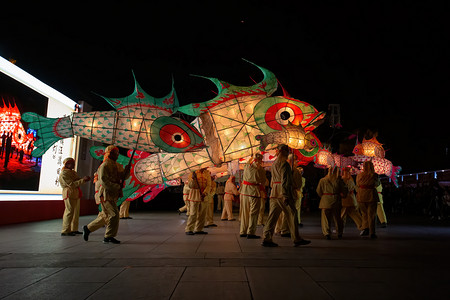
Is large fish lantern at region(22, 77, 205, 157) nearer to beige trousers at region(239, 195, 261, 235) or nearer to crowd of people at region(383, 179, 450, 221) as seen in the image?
beige trousers at region(239, 195, 261, 235)

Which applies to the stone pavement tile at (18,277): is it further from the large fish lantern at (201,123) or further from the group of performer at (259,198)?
the large fish lantern at (201,123)

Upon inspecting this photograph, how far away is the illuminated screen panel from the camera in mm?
8469

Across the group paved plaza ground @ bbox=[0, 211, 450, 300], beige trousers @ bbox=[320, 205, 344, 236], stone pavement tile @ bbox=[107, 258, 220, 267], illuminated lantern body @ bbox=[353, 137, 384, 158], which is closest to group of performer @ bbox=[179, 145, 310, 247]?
paved plaza ground @ bbox=[0, 211, 450, 300]

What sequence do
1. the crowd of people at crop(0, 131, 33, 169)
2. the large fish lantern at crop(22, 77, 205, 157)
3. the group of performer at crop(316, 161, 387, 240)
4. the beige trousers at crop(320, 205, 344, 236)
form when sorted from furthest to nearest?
the crowd of people at crop(0, 131, 33, 169), the large fish lantern at crop(22, 77, 205, 157), the group of performer at crop(316, 161, 387, 240), the beige trousers at crop(320, 205, 344, 236)

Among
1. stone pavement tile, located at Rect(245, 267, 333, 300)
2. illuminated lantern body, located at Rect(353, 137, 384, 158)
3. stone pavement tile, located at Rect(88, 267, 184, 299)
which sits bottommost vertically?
stone pavement tile, located at Rect(88, 267, 184, 299)

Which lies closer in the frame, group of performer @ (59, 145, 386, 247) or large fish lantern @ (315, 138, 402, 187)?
group of performer @ (59, 145, 386, 247)

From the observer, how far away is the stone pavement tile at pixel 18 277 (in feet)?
9.70

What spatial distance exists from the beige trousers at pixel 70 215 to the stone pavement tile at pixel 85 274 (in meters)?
3.62

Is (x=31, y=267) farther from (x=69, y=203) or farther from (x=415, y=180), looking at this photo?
(x=415, y=180)

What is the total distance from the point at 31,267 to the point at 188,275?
179cm

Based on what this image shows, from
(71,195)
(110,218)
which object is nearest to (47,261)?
(110,218)

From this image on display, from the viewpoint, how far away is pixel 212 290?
288 centimetres

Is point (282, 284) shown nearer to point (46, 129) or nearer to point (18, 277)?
point (18, 277)

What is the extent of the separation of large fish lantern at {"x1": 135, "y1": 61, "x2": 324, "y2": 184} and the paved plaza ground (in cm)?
277
